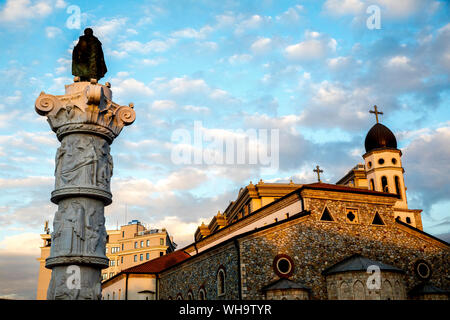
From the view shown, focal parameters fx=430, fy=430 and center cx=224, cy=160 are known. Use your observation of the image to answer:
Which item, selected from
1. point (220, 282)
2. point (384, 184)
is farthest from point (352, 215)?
point (384, 184)

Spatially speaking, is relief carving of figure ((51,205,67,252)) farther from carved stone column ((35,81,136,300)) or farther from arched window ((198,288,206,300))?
arched window ((198,288,206,300))

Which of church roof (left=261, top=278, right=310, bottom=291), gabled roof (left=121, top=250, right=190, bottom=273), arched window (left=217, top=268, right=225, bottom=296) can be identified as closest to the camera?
church roof (left=261, top=278, right=310, bottom=291)

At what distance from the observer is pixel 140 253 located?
86750 millimetres

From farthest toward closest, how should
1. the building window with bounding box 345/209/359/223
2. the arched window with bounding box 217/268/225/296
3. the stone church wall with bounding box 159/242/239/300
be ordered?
the building window with bounding box 345/209/359/223 → the arched window with bounding box 217/268/225/296 → the stone church wall with bounding box 159/242/239/300

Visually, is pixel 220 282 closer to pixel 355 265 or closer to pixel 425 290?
pixel 355 265

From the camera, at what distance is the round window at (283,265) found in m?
23.8

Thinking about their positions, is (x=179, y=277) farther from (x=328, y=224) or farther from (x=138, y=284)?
(x=328, y=224)

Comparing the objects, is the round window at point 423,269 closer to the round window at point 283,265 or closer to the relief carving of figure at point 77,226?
the round window at point 283,265

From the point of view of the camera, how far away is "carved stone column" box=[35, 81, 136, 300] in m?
10.7

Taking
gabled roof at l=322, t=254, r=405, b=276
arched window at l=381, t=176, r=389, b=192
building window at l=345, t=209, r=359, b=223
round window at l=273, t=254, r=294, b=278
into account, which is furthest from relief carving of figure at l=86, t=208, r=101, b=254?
arched window at l=381, t=176, r=389, b=192

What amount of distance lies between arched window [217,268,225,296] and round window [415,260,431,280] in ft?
39.9

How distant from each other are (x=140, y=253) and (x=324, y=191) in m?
66.8

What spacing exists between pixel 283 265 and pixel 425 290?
8823mm
